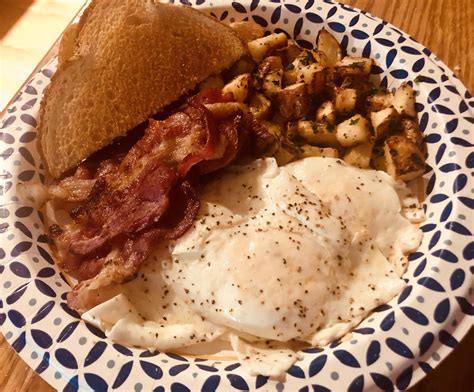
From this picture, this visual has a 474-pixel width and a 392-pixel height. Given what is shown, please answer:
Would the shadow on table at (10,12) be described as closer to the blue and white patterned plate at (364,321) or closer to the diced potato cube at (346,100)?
the blue and white patterned plate at (364,321)

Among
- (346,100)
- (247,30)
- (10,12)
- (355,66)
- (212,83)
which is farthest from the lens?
(10,12)

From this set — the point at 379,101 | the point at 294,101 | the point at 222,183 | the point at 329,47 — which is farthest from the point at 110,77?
the point at 379,101

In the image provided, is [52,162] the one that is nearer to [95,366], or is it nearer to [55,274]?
[55,274]

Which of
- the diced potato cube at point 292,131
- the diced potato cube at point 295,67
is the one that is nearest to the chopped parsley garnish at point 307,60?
the diced potato cube at point 295,67

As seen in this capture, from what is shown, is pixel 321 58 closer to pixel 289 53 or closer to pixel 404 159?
pixel 289 53

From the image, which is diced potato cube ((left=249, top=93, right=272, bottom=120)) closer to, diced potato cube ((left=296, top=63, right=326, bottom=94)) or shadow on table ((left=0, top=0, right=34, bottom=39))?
diced potato cube ((left=296, top=63, right=326, bottom=94))

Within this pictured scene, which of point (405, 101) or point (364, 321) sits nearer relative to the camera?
point (364, 321)

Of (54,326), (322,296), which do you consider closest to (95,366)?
(54,326)
